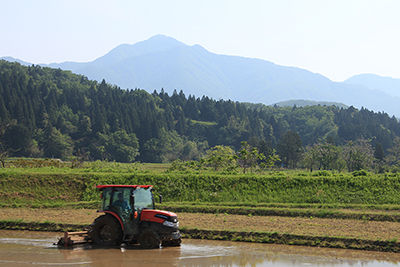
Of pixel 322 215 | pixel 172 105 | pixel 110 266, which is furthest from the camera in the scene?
pixel 172 105

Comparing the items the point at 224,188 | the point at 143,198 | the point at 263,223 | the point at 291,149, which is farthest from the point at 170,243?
the point at 291,149

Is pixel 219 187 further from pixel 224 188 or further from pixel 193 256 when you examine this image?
pixel 193 256

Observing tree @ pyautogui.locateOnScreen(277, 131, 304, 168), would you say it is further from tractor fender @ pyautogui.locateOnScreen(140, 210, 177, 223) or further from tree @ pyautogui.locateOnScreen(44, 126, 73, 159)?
tractor fender @ pyautogui.locateOnScreen(140, 210, 177, 223)

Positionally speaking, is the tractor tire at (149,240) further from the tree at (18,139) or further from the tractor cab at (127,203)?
the tree at (18,139)

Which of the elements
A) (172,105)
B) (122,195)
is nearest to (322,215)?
(122,195)

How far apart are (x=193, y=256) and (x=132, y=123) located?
100710 mm

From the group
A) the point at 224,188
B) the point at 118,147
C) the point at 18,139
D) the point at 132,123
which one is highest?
the point at 132,123

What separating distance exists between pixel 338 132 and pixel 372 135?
10.3 metres

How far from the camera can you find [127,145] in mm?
101688

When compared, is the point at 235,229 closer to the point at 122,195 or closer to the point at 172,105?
the point at 122,195

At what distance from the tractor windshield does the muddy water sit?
1.47 m

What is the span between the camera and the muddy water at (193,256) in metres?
11.5

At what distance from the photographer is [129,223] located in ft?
42.7

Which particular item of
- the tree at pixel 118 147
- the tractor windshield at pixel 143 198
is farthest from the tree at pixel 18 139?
the tractor windshield at pixel 143 198
